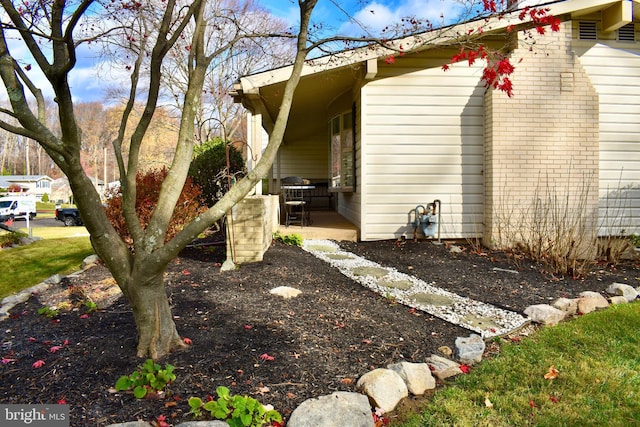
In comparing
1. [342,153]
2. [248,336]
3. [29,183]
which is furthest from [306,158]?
[29,183]

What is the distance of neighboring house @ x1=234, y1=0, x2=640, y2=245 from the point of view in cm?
633

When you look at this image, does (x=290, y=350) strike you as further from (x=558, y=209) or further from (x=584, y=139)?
(x=584, y=139)

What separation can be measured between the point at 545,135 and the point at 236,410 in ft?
20.8

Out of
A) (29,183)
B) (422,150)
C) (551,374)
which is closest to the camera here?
(551,374)

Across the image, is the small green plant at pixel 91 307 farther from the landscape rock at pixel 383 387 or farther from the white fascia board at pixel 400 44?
the white fascia board at pixel 400 44

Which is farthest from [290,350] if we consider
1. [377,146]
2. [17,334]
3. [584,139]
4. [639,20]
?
[639,20]

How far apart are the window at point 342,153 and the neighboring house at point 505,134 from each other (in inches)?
41.4

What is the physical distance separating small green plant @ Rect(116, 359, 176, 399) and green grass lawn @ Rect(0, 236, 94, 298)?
4548mm

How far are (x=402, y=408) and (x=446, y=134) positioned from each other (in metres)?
5.36

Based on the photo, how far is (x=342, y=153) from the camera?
844 centimetres

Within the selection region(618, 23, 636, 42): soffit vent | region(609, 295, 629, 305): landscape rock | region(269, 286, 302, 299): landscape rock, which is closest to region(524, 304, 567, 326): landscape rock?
region(609, 295, 629, 305): landscape rock

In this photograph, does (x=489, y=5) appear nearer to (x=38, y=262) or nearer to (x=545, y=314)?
(x=545, y=314)

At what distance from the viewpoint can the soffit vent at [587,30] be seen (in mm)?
6672

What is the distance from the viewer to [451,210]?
686 centimetres
